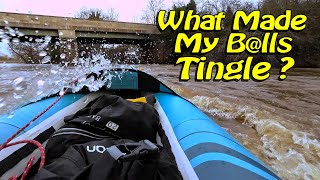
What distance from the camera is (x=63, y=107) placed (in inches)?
78.2

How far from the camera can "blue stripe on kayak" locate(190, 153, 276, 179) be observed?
1130 millimetres

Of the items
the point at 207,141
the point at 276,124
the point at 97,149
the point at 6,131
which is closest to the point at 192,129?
the point at 207,141

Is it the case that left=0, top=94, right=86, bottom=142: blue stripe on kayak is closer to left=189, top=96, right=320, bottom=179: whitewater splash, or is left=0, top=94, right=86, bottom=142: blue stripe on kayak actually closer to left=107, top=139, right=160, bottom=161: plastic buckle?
left=107, top=139, right=160, bottom=161: plastic buckle

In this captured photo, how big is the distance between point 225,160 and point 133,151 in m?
0.57

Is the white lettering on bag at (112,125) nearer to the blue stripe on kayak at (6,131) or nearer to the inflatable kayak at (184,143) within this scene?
the inflatable kayak at (184,143)

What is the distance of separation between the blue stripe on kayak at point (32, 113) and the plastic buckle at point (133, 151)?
34.5 inches

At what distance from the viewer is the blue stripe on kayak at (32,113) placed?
160cm

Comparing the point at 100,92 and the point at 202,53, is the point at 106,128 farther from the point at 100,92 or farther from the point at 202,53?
the point at 202,53

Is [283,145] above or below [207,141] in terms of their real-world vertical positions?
below

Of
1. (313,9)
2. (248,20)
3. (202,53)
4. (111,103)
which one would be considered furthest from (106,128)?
(313,9)

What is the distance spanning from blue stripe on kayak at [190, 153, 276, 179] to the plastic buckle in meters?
0.39

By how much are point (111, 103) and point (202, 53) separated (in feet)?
54.7

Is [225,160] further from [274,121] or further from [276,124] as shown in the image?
[274,121]

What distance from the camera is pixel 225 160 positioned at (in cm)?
117
